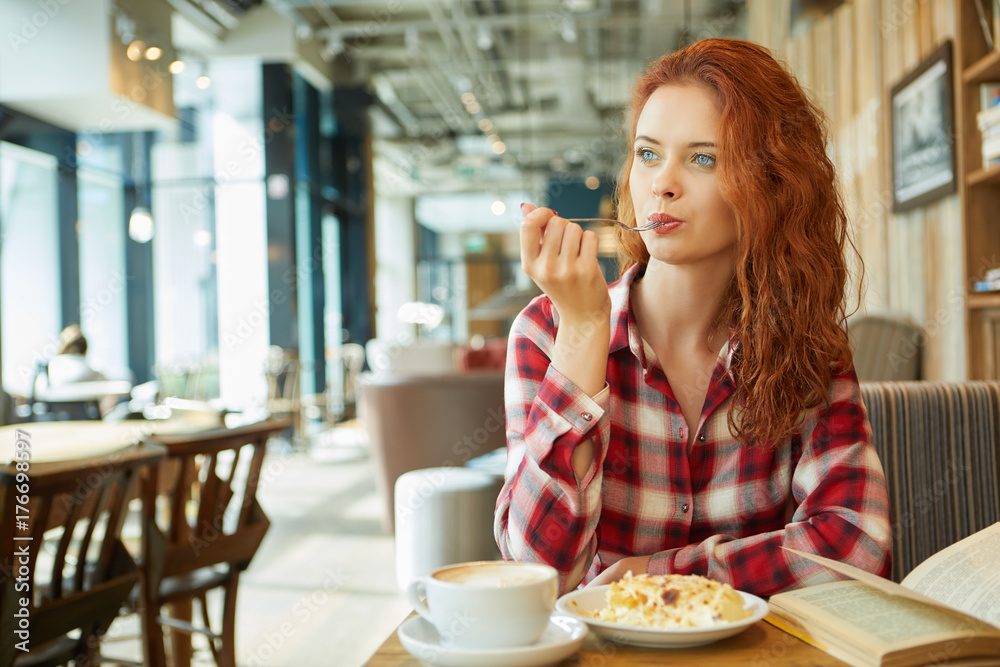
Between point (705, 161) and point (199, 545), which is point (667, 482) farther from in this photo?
point (199, 545)

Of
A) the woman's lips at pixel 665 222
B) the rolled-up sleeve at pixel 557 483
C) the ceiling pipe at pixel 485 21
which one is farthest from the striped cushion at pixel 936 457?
the ceiling pipe at pixel 485 21

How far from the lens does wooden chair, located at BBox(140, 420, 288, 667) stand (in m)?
2.11

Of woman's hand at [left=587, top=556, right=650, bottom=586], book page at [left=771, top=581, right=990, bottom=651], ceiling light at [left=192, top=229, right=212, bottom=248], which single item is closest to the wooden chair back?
woman's hand at [left=587, top=556, right=650, bottom=586]

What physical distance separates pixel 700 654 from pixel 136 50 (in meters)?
7.19

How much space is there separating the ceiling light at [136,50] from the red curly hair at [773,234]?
6.51 m

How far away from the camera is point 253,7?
8.63 m

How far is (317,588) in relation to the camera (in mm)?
3701

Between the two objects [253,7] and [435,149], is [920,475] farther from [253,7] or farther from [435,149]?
[435,149]

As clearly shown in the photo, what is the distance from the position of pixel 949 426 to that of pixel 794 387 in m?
0.74

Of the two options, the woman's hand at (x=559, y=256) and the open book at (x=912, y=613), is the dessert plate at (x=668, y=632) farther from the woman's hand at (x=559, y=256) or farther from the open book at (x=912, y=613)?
the woman's hand at (x=559, y=256)

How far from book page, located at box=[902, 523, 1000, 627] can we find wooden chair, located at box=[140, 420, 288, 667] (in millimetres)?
1726

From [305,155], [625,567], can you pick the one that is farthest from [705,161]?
[305,155]

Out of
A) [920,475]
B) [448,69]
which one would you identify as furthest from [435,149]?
[920,475]

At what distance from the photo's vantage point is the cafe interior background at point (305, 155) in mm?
3607
